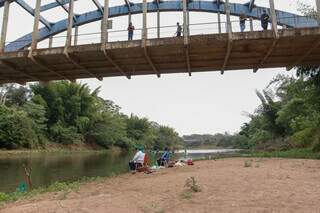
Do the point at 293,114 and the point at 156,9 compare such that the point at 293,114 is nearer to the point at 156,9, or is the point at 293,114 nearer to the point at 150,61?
the point at 156,9

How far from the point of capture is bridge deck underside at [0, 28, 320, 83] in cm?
1484

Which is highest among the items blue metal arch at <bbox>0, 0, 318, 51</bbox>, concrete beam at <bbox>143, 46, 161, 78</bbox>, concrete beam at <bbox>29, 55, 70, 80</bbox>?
blue metal arch at <bbox>0, 0, 318, 51</bbox>

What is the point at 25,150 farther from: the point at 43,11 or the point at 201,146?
the point at 201,146

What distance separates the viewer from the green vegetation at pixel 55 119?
4531 cm

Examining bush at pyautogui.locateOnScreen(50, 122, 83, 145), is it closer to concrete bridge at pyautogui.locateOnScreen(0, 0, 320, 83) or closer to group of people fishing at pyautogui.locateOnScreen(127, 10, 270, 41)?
concrete bridge at pyautogui.locateOnScreen(0, 0, 320, 83)

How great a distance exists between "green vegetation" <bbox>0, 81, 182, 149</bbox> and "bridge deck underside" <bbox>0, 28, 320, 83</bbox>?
28100 mm

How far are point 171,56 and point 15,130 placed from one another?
33316 mm

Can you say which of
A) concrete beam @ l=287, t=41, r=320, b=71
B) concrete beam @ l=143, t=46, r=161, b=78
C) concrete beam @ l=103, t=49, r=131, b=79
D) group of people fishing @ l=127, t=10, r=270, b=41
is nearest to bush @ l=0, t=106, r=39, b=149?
concrete beam @ l=103, t=49, r=131, b=79

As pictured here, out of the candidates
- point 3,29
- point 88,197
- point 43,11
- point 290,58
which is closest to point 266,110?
point 43,11

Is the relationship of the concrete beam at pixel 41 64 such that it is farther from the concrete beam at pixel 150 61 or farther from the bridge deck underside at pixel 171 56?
the concrete beam at pixel 150 61

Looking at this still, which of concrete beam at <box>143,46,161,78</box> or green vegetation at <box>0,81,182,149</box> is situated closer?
concrete beam at <box>143,46,161,78</box>

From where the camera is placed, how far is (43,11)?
33.2m

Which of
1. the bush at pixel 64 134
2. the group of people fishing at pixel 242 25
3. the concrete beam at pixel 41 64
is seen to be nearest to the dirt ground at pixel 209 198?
the concrete beam at pixel 41 64

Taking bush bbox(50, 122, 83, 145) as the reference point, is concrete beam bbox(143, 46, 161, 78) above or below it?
below
